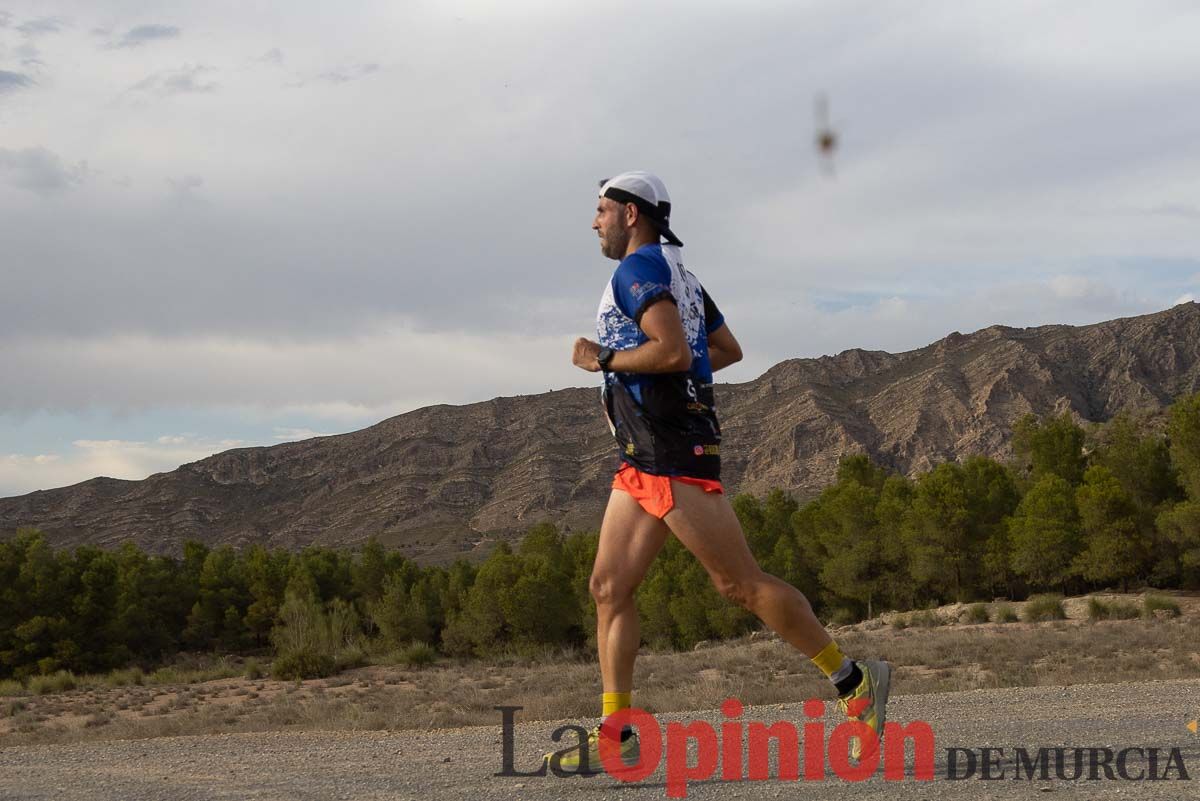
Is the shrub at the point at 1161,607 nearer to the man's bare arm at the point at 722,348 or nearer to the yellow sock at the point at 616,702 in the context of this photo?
the man's bare arm at the point at 722,348

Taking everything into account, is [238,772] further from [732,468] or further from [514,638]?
[732,468]

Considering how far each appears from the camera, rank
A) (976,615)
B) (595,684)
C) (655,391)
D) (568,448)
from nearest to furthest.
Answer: (655,391) → (595,684) → (976,615) → (568,448)

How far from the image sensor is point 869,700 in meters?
4.52

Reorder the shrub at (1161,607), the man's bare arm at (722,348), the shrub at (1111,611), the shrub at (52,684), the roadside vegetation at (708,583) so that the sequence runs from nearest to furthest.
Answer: the man's bare arm at (722,348) < the shrub at (1161,607) < the shrub at (1111,611) < the shrub at (52,684) < the roadside vegetation at (708,583)

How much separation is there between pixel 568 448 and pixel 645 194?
11954 centimetres

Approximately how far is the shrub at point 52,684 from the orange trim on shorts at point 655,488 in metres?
30.7

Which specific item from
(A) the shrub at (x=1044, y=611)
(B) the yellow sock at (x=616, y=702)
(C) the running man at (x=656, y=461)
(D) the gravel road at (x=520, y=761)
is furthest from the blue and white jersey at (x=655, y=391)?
(A) the shrub at (x=1044, y=611)

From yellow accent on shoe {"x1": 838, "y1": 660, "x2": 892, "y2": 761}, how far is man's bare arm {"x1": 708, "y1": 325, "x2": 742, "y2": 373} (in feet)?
4.51

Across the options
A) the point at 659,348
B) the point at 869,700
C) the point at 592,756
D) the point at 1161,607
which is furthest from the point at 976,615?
the point at 659,348

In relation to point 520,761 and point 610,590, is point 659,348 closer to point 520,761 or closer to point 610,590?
point 610,590

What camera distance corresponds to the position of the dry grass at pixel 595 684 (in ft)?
32.7

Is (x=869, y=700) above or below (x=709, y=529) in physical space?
below

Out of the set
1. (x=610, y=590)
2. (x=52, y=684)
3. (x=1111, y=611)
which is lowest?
(x=52, y=684)

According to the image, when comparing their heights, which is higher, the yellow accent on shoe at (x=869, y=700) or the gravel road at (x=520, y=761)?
the yellow accent on shoe at (x=869, y=700)
